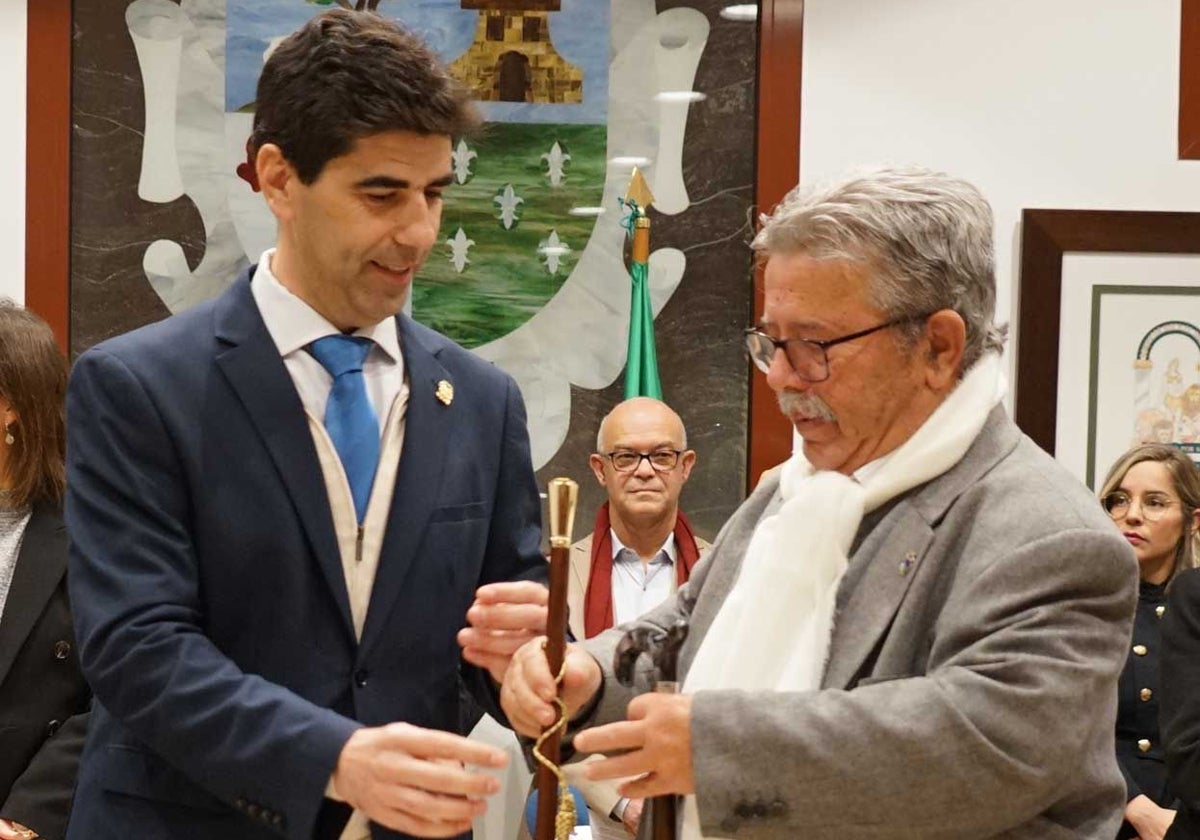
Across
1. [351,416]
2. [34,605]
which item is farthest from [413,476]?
[34,605]

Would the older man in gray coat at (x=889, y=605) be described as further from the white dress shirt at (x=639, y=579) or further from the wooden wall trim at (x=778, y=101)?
the wooden wall trim at (x=778, y=101)

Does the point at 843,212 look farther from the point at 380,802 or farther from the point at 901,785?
the point at 380,802

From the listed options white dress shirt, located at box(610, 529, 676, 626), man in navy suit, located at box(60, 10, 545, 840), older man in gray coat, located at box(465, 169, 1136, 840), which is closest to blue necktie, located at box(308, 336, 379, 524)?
man in navy suit, located at box(60, 10, 545, 840)

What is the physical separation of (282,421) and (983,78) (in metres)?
3.52

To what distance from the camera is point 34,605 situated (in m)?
3.22

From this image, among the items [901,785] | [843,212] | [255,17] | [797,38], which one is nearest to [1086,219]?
[797,38]

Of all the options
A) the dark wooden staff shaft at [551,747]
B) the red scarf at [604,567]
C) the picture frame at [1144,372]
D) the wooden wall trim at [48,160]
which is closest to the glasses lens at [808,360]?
the dark wooden staff shaft at [551,747]

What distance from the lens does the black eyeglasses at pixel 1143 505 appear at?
4301 millimetres

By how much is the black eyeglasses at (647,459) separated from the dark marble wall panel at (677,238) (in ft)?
1.10

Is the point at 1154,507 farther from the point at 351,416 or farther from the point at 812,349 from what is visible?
the point at 351,416

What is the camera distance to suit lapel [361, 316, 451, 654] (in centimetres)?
196

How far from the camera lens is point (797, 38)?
4.93m


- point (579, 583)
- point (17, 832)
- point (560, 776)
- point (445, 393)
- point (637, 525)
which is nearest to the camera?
point (560, 776)

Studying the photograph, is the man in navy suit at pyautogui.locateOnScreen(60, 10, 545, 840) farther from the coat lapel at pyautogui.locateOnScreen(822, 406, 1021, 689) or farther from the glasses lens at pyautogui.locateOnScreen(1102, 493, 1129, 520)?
the glasses lens at pyautogui.locateOnScreen(1102, 493, 1129, 520)
